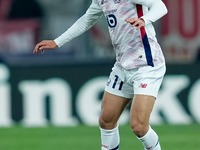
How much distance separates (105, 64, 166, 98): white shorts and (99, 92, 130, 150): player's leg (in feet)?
0.20

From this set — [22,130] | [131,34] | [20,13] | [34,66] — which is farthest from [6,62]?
[131,34]

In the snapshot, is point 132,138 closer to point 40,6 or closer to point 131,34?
point 131,34

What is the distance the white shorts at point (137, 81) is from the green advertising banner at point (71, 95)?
4056 mm

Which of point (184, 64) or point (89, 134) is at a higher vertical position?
point (184, 64)

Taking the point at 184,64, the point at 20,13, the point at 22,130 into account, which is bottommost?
the point at 22,130

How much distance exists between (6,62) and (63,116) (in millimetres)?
1406

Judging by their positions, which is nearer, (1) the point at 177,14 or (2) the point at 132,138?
(2) the point at 132,138

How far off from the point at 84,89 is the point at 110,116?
172 inches

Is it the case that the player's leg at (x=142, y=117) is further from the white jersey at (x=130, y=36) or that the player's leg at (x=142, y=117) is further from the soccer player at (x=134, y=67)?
the white jersey at (x=130, y=36)

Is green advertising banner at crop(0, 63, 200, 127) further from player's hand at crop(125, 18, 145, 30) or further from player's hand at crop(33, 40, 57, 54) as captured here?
player's hand at crop(125, 18, 145, 30)

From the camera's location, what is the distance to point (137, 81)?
5.45 meters

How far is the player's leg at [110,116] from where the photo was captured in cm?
559

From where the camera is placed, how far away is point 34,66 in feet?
32.9

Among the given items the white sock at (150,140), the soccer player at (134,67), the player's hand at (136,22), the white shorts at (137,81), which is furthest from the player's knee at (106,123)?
the player's hand at (136,22)
